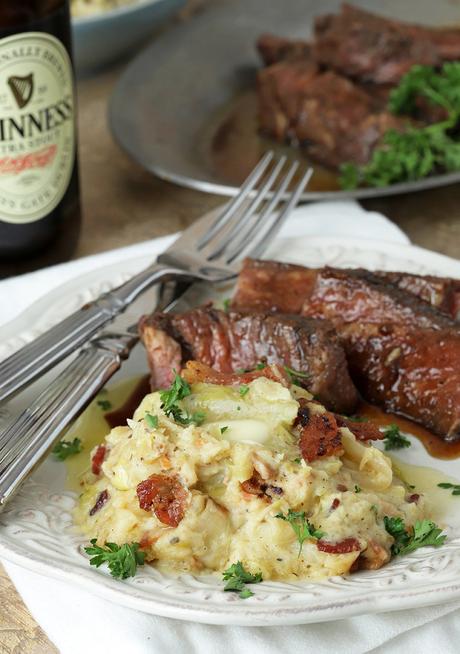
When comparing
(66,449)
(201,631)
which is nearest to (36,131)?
(66,449)

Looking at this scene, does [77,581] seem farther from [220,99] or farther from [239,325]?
[220,99]

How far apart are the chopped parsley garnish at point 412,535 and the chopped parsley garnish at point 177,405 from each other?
20.1 inches

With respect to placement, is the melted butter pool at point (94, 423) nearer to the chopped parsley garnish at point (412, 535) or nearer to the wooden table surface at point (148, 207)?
the chopped parsley garnish at point (412, 535)

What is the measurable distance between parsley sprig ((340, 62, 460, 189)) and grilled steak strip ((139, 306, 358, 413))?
150 cm

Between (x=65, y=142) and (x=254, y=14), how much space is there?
97.2 inches

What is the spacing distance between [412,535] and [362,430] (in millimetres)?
338

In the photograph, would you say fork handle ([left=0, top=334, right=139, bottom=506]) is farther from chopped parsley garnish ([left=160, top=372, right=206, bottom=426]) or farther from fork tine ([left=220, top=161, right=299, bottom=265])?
fork tine ([left=220, top=161, right=299, bottom=265])

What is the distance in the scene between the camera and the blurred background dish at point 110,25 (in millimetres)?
5145

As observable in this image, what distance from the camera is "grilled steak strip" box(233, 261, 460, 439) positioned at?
3.02 m

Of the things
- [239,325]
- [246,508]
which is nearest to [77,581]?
[246,508]

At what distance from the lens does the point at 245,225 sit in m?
3.84

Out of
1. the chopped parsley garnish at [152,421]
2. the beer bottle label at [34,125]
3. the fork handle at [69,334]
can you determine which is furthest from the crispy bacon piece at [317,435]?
the beer bottle label at [34,125]

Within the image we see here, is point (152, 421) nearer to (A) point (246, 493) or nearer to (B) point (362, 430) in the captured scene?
(A) point (246, 493)

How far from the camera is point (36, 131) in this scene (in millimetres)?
3719
